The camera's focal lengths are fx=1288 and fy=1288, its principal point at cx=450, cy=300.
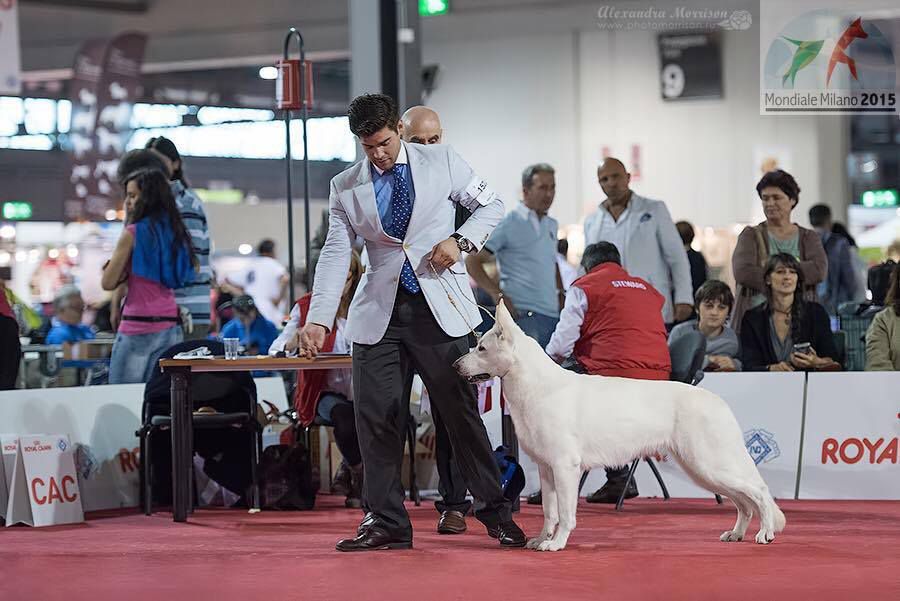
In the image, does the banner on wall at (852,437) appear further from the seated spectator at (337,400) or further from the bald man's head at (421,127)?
the bald man's head at (421,127)

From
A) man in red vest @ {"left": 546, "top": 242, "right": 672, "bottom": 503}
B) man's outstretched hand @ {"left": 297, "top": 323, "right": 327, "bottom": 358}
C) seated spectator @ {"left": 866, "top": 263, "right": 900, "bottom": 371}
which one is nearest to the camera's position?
man's outstretched hand @ {"left": 297, "top": 323, "right": 327, "bottom": 358}

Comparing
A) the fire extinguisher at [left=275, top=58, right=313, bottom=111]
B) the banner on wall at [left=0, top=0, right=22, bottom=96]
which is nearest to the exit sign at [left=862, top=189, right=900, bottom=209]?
the banner on wall at [left=0, top=0, right=22, bottom=96]

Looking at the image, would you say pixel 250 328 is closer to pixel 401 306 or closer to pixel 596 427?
pixel 401 306

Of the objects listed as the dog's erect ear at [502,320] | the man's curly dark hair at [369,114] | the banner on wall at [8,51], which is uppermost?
the banner on wall at [8,51]

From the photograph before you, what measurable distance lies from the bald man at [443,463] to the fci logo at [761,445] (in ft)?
7.07

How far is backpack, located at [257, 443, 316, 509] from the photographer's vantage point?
23.7ft

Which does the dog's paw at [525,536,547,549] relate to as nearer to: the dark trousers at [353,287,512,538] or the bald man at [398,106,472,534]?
the dark trousers at [353,287,512,538]

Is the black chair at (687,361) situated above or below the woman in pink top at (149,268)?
below

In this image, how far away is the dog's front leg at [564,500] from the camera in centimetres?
524

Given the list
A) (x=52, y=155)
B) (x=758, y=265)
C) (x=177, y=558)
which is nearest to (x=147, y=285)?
(x=177, y=558)

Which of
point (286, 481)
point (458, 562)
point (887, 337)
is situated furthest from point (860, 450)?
point (458, 562)

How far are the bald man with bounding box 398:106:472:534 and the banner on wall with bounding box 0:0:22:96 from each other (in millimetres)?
6266

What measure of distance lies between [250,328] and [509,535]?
5741 millimetres

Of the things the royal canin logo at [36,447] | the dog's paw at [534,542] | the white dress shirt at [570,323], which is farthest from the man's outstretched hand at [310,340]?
the royal canin logo at [36,447]
